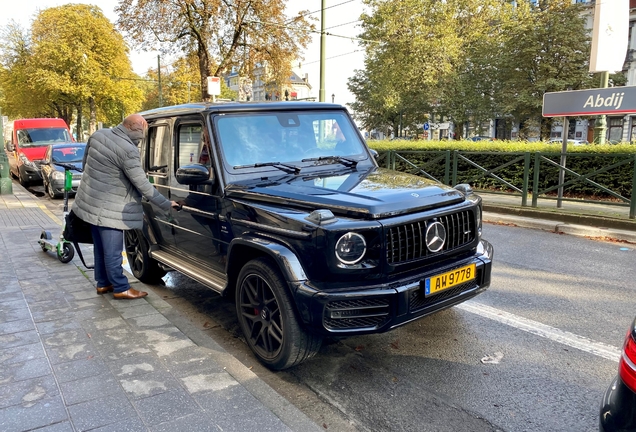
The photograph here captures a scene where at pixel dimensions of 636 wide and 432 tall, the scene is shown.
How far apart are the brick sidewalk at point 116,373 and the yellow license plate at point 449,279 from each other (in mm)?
1166

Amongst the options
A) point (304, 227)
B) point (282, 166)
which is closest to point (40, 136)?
point (282, 166)

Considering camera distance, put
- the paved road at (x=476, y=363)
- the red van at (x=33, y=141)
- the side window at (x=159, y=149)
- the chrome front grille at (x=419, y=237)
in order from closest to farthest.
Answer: the paved road at (x=476, y=363)
the chrome front grille at (x=419, y=237)
the side window at (x=159, y=149)
the red van at (x=33, y=141)

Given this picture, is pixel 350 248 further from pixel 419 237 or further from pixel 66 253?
pixel 66 253

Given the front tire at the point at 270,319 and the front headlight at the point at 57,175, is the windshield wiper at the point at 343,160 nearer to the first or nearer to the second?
the front tire at the point at 270,319

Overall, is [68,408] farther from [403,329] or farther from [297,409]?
[403,329]

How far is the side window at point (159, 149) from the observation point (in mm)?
4930

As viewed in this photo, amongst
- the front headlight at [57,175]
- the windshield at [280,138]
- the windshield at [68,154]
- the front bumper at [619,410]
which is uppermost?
the windshield at [280,138]

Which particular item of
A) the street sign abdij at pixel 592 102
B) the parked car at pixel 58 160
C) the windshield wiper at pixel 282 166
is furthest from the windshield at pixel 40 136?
the windshield wiper at pixel 282 166

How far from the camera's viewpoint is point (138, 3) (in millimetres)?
19812

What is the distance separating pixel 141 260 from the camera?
5.71 meters

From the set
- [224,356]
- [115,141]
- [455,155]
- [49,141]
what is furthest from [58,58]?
[224,356]

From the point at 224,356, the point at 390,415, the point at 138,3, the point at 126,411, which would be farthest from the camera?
the point at 138,3

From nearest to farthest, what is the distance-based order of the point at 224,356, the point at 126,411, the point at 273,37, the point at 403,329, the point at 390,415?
the point at 126,411, the point at 390,415, the point at 224,356, the point at 403,329, the point at 273,37

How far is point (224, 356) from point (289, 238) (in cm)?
108
